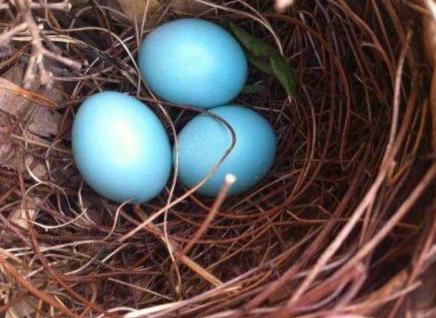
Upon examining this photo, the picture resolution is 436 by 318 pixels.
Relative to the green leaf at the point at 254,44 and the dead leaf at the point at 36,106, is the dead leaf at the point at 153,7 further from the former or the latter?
the dead leaf at the point at 36,106

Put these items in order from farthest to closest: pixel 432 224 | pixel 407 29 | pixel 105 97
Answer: pixel 105 97 → pixel 407 29 → pixel 432 224

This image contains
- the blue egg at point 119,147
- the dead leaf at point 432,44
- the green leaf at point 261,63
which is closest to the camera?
the dead leaf at point 432,44

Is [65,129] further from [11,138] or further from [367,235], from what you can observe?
[367,235]

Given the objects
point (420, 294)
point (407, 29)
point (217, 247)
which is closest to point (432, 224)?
point (420, 294)

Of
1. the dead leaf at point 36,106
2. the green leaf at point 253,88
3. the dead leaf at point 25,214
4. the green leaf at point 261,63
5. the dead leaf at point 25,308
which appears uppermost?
the green leaf at point 261,63

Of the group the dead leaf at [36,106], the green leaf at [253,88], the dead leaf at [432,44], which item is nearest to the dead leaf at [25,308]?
the dead leaf at [36,106]

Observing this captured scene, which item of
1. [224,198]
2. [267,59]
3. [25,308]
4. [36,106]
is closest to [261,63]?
[267,59]
